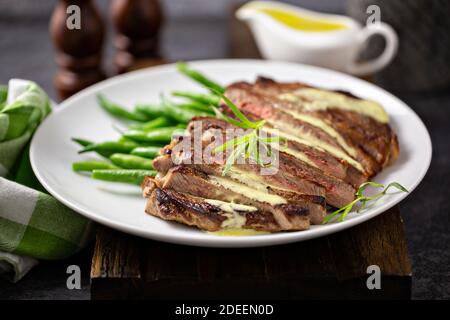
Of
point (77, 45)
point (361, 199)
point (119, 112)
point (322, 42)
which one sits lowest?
point (361, 199)

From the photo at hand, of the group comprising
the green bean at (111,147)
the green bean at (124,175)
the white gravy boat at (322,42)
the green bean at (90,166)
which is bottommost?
the green bean at (124,175)

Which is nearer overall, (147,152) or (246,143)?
(246,143)

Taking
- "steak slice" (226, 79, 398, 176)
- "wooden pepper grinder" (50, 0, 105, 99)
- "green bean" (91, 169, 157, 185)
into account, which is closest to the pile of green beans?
"green bean" (91, 169, 157, 185)

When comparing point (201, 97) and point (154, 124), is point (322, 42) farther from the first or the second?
point (154, 124)

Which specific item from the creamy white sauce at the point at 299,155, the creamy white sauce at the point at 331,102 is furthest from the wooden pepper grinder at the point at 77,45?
the creamy white sauce at the point at 299,155

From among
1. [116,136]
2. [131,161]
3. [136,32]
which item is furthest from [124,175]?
[136,32]

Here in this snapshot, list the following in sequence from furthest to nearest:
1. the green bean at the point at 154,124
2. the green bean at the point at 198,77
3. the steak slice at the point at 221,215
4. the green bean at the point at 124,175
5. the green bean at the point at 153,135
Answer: the green bean at the point at 198,77
the green bean at the point at 154,124
the green bean at the point at 153,135
the green bean at the point at 124,175
the steak slice at the point at 221,215

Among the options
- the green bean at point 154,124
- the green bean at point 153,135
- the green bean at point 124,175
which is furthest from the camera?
the green bean at point 154,124

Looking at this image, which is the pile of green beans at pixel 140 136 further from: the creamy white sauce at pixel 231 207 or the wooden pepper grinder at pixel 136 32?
the wooden pepper grinder at pixel 136 32
